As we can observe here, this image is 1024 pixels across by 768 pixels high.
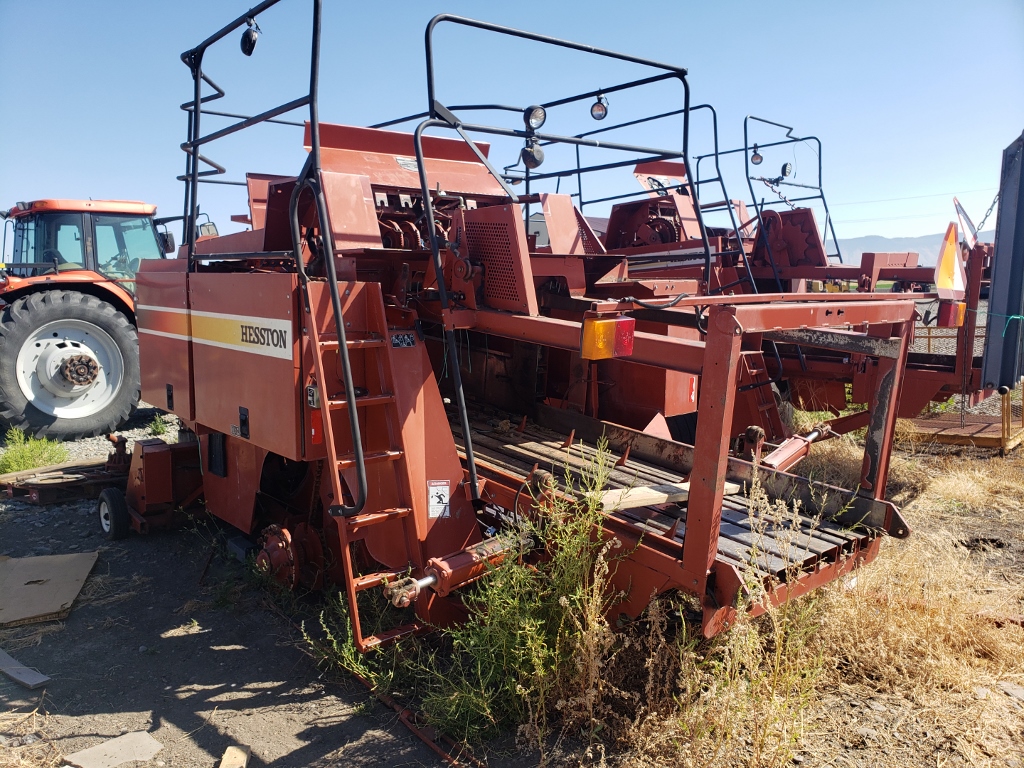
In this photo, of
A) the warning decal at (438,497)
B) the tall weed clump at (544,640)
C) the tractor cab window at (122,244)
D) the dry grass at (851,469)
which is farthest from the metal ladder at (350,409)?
the tractor cab window at (122,244)

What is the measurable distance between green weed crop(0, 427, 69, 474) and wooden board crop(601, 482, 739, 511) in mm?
5826

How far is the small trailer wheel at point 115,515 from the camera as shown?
5047 millimetres

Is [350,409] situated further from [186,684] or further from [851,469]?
[851,469]

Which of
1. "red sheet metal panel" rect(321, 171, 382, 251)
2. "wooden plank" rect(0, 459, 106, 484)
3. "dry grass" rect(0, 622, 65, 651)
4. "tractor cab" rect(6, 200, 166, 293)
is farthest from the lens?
"tractor cab" rect(6, 200, 166, 293)

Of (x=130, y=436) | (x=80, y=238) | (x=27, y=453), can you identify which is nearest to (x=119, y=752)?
(x=27, y=453)

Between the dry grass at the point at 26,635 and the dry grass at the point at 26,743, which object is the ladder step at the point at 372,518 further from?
the dry grass at the point at 26,635

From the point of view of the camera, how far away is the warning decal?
132 inches

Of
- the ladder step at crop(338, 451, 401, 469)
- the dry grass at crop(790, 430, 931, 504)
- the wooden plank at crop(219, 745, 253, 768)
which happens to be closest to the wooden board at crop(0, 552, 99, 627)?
the wooden plank at crop(219, 745, 253, 768)

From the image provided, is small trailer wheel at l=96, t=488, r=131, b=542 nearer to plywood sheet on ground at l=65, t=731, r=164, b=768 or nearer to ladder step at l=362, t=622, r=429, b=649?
plywood sheet on ground at l=65, t=731, r=164, b=768

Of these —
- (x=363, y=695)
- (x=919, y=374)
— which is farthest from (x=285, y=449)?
(x=919, y=374)

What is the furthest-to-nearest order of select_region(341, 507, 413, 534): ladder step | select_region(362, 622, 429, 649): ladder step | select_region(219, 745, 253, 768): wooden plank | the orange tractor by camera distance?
the orange tractor
select_region(341, 507, 413, 534): ladder step
select_region(362, 622, 429, 649): ladder step
select_region(219, 745, 253, 768): wooden plank

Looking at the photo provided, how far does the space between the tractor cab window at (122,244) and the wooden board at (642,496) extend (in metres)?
7.53

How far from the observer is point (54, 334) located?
25.9ft

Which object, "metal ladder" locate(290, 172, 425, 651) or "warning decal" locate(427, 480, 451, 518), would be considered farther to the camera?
"warning decal" locate(427, 480, 451, 518)
